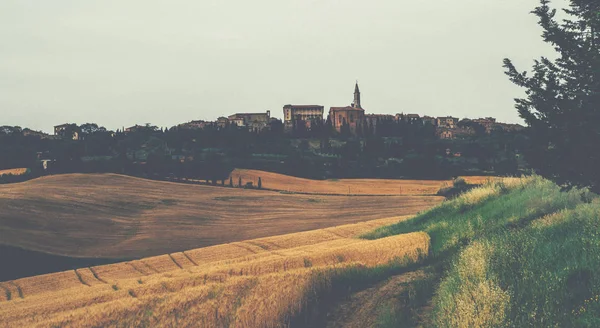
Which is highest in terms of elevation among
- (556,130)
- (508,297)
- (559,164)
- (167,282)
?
(556,130)

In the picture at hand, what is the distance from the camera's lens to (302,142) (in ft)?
424

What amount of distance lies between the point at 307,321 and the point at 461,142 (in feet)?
322

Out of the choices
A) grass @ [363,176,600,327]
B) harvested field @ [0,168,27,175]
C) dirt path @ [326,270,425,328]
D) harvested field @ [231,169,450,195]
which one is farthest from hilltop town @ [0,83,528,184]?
dirt path @ [326,270,425,328]

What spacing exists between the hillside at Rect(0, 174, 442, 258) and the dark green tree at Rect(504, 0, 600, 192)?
28.8 metres

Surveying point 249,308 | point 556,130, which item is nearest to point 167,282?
point 249,308

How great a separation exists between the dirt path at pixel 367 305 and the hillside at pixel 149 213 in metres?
28.0

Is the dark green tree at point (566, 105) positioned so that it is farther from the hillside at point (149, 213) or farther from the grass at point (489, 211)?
the hillside at point (149, 213)

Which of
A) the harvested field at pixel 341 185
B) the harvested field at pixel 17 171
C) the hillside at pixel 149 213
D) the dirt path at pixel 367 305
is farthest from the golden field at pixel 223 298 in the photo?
the harvested field at pixel 17 171

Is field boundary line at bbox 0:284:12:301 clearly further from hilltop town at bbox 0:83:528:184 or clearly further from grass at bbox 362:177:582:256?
hilltop town at bbox 0:83:528:184

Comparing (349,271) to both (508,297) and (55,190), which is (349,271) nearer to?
(508,297)

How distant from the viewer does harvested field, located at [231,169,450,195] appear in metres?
68.6

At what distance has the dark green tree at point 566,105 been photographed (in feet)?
50.4

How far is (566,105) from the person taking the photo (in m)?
16.6

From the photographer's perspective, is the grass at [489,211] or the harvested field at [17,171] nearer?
the grass at [489,211]
